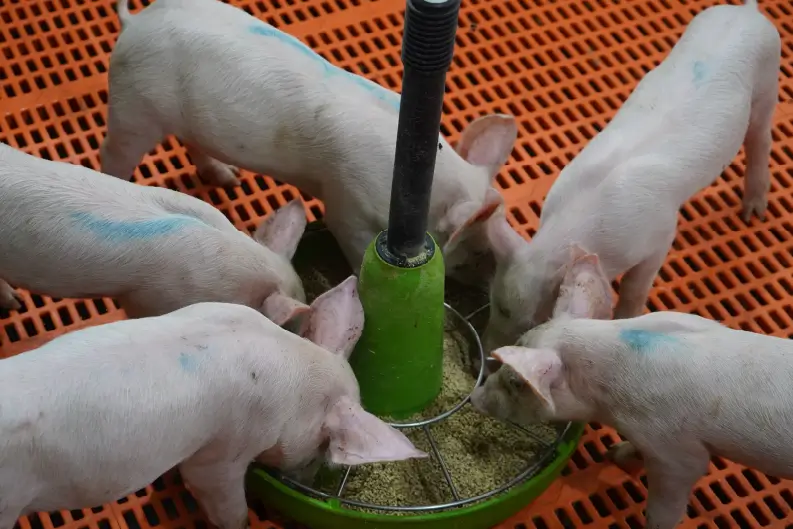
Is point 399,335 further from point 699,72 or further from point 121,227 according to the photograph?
point 699,72

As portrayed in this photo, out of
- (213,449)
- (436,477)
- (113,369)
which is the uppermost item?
(113,369)

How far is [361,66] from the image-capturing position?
3.55 meters

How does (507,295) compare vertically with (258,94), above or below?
below

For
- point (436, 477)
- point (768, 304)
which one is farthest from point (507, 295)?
point (768, 304)

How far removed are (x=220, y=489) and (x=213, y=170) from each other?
3.98 ft

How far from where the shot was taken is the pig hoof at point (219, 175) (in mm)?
3189

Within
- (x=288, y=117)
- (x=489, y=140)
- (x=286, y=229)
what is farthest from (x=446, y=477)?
(x=288, y=117)

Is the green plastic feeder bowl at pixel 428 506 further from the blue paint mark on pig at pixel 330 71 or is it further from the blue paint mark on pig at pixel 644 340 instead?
the blue paint mark on pig at pixel 330 71

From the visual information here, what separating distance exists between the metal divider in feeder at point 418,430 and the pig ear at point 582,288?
0.98 ft

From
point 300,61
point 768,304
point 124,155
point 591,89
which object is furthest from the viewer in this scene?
point 591,89

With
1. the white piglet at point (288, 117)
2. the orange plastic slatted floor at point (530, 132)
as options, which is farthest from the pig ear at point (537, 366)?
the orange plastic slatted floor at point (530, 132)

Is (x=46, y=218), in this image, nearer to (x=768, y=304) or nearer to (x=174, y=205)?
(x=174, y=205)

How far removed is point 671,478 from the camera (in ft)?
7.82

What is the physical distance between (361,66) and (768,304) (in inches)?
62.1
